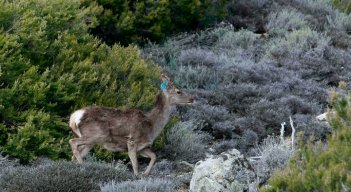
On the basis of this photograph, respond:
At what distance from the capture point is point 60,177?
914 centimetres

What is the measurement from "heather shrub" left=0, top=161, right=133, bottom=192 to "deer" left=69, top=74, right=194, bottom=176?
2.63 ft

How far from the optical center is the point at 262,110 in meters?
14.7

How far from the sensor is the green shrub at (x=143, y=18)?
16906mm

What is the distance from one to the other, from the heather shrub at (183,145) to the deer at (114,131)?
1.53m

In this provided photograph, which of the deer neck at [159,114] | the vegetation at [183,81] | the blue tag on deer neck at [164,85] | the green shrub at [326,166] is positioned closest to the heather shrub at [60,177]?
the vegetation at [183,81]

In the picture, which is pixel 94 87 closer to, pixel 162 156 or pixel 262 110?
pixel 162 156

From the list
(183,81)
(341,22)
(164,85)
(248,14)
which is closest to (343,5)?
(341,22)

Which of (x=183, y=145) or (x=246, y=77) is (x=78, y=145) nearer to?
(x=183, y=145)

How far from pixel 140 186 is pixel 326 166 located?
294 cm

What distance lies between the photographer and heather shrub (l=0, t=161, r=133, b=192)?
9.02 metres

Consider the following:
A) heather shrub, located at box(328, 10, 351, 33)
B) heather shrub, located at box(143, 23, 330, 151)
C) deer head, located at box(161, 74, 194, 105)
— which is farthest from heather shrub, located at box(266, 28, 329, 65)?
deer head, located at box(161, 74, 194, 105)

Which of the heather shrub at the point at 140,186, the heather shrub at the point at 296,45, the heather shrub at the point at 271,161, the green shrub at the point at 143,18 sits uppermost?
the heather shrub at the point at 140,186

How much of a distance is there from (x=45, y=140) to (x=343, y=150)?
5.60 metres

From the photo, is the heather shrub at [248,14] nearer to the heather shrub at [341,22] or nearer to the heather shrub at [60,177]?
the heather shrub at [341,22]
